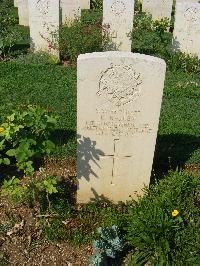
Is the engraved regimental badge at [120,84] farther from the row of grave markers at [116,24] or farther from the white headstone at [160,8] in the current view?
the white headstone at [160,8]

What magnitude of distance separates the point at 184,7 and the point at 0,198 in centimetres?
701

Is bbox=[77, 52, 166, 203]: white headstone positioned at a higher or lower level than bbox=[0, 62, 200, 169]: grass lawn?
higher

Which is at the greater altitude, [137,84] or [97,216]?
[137,84]

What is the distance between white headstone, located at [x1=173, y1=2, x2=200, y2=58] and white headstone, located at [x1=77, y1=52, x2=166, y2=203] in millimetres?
6275

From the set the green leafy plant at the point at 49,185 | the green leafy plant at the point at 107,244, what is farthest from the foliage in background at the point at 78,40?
the green leafy plant at the point at 107,244

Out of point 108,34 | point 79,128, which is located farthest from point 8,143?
point 108,34

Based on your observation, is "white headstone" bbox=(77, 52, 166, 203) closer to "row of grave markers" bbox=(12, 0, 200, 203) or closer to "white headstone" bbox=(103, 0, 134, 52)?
"row of grave markers" bbox=(12, 0, 200, 203)

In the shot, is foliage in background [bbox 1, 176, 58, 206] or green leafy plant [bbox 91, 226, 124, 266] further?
foliage in background [bbox 1, 176, 58, 206]

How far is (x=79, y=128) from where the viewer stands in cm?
478

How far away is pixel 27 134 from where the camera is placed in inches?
192

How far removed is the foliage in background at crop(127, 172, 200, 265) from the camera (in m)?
4.27

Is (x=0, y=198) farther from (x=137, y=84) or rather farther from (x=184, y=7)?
(x=184, y=7)

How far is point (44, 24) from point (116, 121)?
6269 millimetres

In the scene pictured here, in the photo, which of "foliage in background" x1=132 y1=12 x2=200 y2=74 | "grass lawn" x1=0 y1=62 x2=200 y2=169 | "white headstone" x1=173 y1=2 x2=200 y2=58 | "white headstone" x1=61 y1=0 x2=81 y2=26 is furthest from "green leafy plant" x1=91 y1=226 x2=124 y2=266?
"white headstone" x1=61 y1=0 x2=81 y2=26
